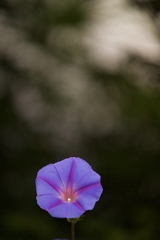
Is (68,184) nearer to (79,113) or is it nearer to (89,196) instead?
(89,196)

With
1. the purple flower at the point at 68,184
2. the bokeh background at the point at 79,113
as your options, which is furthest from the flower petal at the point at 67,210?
the bokeh background at the point at 79,113

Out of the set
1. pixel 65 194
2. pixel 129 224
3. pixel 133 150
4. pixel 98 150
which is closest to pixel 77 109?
pixel 98 150

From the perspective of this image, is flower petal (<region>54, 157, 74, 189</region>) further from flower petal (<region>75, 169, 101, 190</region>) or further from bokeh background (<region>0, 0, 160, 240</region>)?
bokeh background (<region>0, 0, 160, 240</region>)

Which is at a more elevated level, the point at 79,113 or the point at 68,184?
the point at 79,113

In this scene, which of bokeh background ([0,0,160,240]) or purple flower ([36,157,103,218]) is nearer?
purple flower ([36,157,103,218])

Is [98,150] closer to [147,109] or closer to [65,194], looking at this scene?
[147,109]

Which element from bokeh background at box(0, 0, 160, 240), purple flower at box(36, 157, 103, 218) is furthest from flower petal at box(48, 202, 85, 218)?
bokeh background at box(0, 0, 160, 240)

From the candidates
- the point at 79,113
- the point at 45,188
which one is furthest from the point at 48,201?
the point at 79,113

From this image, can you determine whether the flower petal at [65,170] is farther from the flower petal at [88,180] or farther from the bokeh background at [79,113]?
the bokeh background at [79,113]
